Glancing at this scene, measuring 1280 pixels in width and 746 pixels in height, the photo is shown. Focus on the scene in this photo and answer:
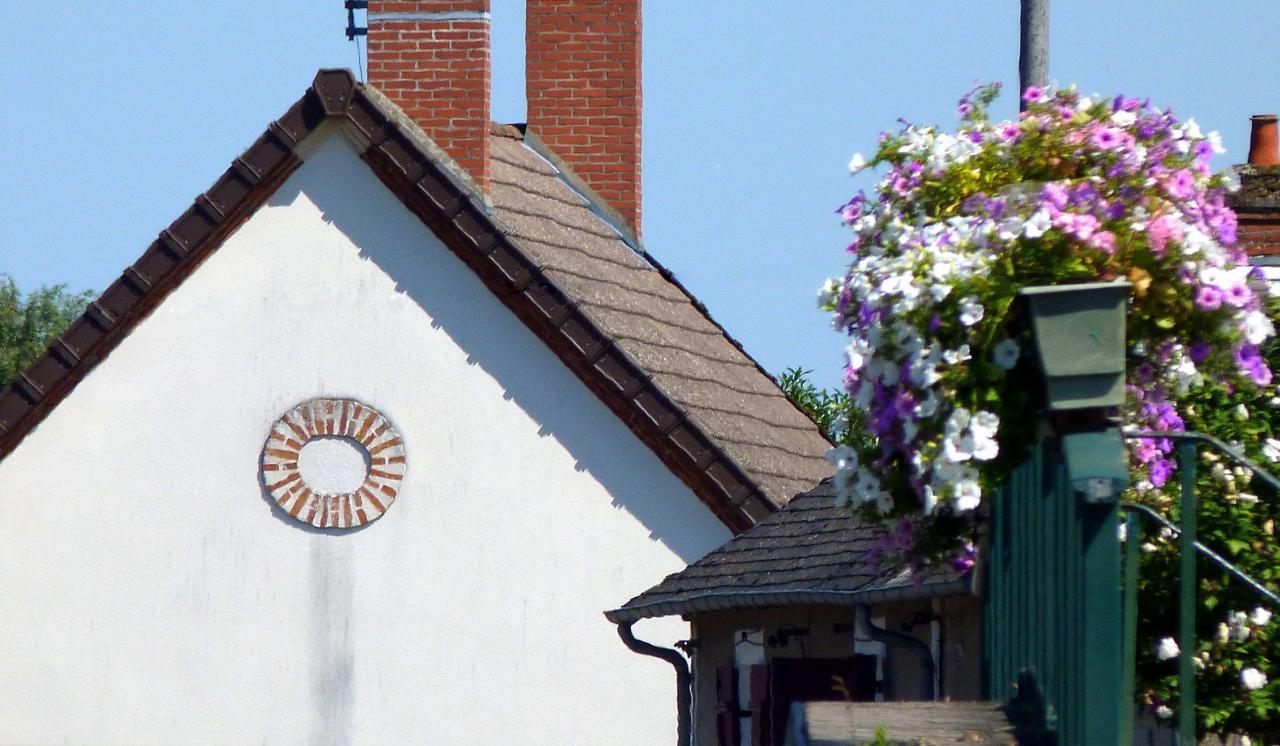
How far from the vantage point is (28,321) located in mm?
54312

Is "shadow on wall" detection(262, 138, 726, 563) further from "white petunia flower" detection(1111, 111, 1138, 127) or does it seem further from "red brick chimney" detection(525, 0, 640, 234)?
"white petunia flower" detection(1111, 111, 1138, 127)

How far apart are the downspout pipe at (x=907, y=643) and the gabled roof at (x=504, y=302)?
16.1 feet

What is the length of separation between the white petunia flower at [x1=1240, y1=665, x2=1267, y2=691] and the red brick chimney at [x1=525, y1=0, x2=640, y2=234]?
1390 cm

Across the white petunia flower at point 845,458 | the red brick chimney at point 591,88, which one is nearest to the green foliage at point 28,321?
the red brick chimney at point 591,88

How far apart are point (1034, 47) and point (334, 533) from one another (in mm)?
7128

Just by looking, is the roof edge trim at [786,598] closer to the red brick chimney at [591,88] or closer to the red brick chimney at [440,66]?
the red brick chimney at [440,66]

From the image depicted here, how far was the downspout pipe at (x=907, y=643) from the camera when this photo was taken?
1050 centimetres

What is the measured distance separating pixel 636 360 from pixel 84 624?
4.49 m

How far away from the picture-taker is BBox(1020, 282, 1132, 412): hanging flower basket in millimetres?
5410

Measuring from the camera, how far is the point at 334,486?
53.3 feet

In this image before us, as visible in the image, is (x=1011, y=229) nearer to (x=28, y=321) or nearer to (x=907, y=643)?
(x=907, y=643)

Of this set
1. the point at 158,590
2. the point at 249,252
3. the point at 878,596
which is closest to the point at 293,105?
the point at 249,252

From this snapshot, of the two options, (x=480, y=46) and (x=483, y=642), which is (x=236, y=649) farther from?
(x=480, y=46)

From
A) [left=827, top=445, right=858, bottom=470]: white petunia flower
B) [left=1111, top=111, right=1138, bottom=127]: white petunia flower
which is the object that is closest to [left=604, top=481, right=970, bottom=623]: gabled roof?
[left=827, top=445, right=858, bottom=470]: white petunia flower
